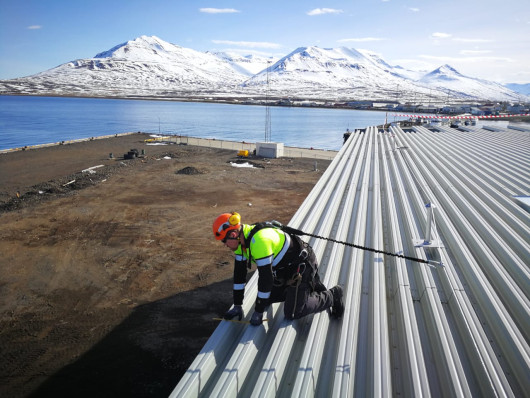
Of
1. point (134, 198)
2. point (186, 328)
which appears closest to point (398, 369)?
point (186, 328)

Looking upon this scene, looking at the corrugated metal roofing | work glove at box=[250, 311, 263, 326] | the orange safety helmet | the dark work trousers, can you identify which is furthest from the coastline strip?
work glove at box=[250, 311, 263, 326]

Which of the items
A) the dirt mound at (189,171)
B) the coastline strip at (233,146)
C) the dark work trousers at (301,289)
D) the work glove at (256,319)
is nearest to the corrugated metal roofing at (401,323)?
the work glove at (256,319)

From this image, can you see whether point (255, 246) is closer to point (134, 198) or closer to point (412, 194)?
point (412, 194)

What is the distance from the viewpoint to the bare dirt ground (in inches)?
290

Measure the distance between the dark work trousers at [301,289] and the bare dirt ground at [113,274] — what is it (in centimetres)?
425

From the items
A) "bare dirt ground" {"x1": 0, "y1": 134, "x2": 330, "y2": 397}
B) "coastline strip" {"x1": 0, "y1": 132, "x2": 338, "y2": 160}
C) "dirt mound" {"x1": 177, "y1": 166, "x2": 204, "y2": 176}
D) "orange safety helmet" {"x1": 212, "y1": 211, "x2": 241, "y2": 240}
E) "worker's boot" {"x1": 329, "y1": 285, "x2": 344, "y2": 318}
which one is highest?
"orange safety helmet" {"x1": 212, "y1": 211, "x2": 241, "y2": 240}

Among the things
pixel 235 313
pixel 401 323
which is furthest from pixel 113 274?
pixel 401 323

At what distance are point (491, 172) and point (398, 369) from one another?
32.4ft

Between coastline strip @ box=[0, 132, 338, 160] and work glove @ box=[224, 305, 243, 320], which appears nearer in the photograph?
work glove @ box=[224, 305, 243, 320]

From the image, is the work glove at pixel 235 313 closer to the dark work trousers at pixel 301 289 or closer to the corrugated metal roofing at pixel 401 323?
the corrugated metal roofing at pixel 401 323

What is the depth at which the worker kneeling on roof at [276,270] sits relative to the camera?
3982mm

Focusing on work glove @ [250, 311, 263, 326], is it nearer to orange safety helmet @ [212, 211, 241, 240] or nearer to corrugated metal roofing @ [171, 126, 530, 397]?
corrugated metal roofing @ [171, 126, 530, 397]

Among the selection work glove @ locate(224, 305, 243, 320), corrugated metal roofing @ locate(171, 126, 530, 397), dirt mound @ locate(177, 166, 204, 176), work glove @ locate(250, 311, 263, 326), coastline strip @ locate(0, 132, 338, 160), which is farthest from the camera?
coastline strip @ locate(0, 132, 338, 160)

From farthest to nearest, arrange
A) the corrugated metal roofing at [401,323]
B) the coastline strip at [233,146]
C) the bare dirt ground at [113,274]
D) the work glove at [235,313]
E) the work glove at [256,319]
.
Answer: the coastline strip at [233,146]
the bare dirt ground at [113,274]
the work glove at [235,313]
the work glove at [256,319]
the corrugated metal roofing at [401,323]
